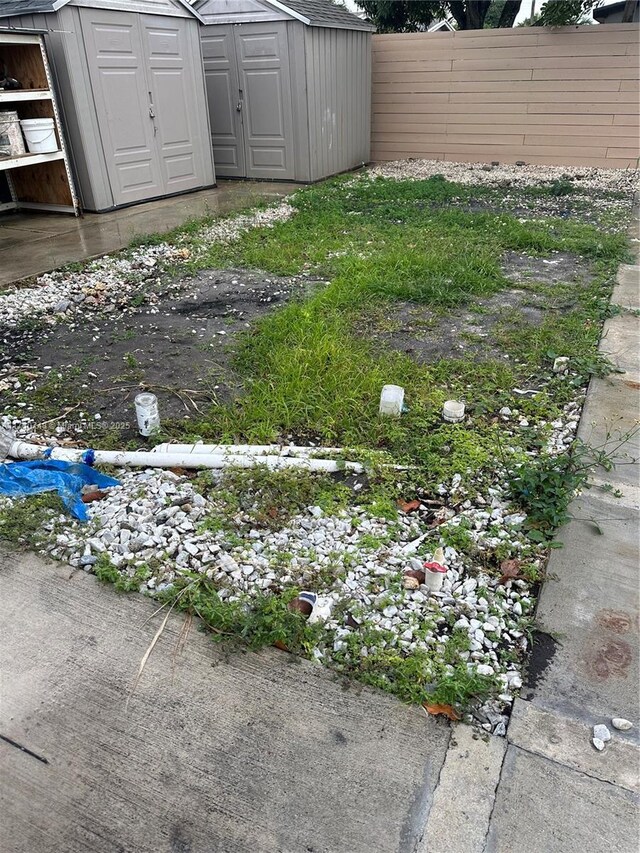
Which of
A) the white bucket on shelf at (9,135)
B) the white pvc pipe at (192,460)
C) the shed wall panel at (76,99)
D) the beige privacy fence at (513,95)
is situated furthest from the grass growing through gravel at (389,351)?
the beige privacy fence at (513,95)

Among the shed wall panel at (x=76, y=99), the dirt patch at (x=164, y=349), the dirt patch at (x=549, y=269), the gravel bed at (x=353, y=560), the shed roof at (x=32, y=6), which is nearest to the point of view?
the gravel bed at (x=353, y=560)

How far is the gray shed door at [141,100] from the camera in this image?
700 centimetres

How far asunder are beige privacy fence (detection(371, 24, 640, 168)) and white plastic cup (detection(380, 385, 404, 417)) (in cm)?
920

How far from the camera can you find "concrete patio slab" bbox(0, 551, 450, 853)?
1.42 metres

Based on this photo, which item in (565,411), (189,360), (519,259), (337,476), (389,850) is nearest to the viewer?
(389,850)

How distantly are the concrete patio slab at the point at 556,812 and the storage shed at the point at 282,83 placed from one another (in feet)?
31.2

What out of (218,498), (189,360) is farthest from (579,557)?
(189,360)

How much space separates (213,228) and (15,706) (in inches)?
244

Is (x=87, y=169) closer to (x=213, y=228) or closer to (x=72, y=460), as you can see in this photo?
(x=213, y=228)

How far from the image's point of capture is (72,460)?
2746 mm

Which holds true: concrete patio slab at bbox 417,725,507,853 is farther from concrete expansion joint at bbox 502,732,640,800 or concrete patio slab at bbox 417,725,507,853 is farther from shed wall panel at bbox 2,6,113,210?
shed wall panel at bbox 2,6,113,210

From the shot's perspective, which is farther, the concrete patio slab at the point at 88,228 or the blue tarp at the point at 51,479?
the concrete patio slab at the point at 88,228

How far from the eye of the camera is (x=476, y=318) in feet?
14.7

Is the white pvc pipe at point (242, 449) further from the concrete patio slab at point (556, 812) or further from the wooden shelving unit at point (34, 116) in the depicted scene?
the wooden shelving unit at point (34, 116)
